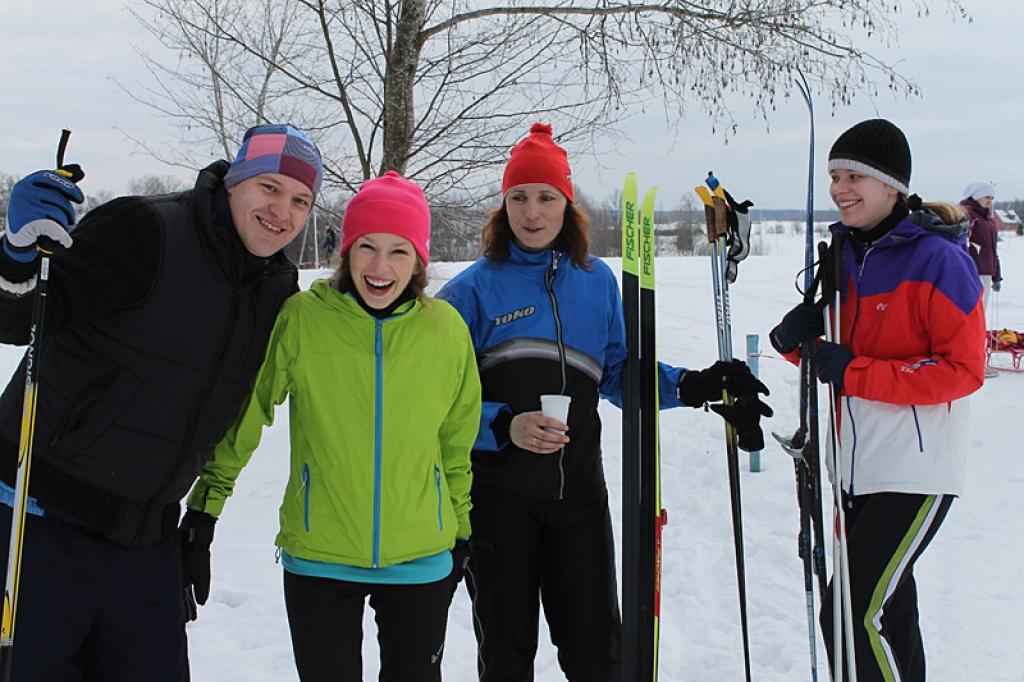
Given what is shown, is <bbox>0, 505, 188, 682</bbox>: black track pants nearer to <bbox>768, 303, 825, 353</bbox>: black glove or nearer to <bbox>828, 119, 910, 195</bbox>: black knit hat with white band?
<bbox>768, 303, 825, 353</bbox>: black glove

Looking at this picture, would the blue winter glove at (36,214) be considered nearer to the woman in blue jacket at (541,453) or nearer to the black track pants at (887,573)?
the woman in blue jacket at (541,453)

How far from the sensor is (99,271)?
177 centimetres

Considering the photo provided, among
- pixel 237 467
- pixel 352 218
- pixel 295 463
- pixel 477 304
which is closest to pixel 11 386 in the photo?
pixel 237 467

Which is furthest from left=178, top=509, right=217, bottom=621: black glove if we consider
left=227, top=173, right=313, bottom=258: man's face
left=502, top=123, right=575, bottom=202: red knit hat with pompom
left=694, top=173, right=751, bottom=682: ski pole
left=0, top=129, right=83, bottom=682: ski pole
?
left=694, top=173, right=751, bottom=682: ski pole

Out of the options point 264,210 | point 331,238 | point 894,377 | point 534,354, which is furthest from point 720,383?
point 331,238

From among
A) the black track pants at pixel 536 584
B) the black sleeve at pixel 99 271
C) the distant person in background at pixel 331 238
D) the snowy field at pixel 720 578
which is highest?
the distant person in background at pixel 331 238

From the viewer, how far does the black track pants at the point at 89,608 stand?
183 centimetres

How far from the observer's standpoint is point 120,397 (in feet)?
5.98

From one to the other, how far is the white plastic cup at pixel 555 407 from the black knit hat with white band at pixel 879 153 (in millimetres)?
1151

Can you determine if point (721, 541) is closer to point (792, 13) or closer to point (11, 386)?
point (792, 13)

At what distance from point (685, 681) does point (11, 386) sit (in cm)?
256

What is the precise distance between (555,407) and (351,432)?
567 millimetres

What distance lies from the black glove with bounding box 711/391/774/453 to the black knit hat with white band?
0.76 m

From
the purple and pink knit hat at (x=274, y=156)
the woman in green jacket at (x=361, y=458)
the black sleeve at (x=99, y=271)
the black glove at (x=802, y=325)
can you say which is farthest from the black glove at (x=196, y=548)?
the black glove at (x=802, y=325)
